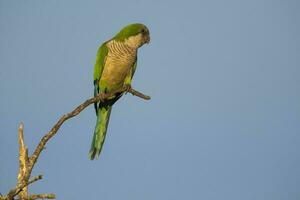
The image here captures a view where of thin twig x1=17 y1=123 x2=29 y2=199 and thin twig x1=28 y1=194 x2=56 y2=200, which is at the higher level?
thin twig x1=17 y1=123 x2=29 y2=199

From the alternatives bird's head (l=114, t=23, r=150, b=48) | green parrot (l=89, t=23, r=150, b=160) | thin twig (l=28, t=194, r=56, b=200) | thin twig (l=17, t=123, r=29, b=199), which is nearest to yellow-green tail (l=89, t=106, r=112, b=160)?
green parrot (l=89, t=23, r=150, b=160)

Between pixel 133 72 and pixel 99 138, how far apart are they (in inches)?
67.4

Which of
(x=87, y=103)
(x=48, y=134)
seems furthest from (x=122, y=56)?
(x=48, y=134)

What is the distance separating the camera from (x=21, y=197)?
183 inches

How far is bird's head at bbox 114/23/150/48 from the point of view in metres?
10.6

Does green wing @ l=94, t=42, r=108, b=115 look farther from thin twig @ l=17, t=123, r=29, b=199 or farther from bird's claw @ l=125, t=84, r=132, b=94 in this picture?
thin twig @ l=17, t=123, r=29, b=199

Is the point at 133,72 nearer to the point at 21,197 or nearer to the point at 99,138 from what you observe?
the point at 99,138

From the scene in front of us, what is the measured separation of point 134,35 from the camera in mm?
10672

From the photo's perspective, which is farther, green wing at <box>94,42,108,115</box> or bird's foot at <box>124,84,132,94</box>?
green wing at <box>94,42,108,115</box>

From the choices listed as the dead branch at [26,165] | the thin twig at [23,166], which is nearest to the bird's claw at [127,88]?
the dead branch at [26,165]

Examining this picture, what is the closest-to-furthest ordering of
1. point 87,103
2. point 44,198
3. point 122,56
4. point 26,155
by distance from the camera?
point 44,198, point 26,155, point 87,103, point 122,56

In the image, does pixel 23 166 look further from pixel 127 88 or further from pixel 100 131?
pixel 100 131

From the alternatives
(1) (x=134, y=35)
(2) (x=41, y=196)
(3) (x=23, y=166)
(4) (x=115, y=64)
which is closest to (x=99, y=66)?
(4) (x=115, y=64)

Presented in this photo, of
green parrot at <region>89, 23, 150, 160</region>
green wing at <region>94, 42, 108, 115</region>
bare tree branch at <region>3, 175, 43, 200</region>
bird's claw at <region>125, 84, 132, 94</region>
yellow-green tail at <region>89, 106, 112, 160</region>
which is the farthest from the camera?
green wing at <region>94, 42, 108, 115</region>
